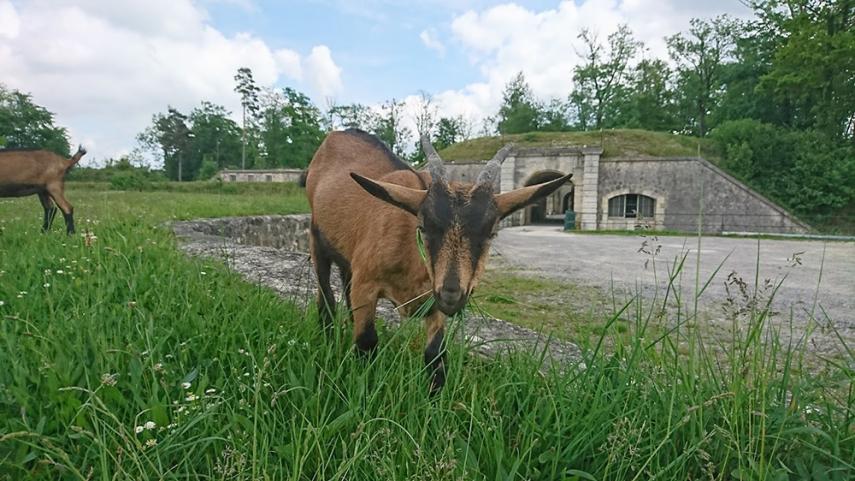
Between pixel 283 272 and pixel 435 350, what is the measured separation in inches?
122

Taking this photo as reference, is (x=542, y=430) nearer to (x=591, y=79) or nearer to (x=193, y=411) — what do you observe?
(x=193, y=411)

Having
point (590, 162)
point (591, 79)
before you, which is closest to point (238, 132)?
point (591, 79)

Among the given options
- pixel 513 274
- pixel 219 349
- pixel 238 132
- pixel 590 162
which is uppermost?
pixel 238 132

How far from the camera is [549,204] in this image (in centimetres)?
4816

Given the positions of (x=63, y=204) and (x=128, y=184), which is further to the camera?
(x=128, y=184)

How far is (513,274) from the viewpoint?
32.1ft

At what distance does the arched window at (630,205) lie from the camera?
26266 millimetres

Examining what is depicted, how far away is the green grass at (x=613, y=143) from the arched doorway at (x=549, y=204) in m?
3.53

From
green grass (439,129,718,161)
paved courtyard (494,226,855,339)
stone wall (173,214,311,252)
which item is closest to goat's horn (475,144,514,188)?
paved courtyard (494,226,855,339)

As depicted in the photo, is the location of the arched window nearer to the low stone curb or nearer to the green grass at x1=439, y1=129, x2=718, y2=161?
the green grass at x1=439, y1=129, x2=718, y2=161

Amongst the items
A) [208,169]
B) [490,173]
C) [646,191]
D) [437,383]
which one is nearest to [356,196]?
[490,173]

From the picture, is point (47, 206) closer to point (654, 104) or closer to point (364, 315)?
point (364, 315)

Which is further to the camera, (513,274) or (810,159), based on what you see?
(810,159)

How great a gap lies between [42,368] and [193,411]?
686 mm
